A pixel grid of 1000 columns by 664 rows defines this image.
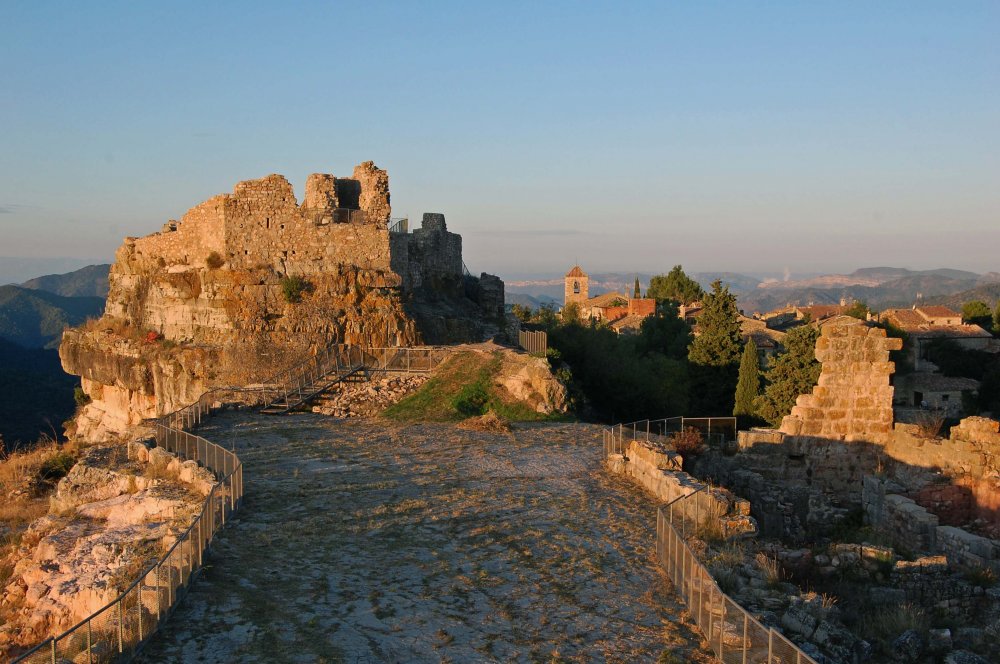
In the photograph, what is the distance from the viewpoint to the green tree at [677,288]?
90125mm

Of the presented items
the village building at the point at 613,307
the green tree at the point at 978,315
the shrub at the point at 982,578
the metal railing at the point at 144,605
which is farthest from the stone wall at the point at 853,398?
the green tree at the point at 978,315

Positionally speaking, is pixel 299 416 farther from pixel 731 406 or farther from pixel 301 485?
pixel 731 406

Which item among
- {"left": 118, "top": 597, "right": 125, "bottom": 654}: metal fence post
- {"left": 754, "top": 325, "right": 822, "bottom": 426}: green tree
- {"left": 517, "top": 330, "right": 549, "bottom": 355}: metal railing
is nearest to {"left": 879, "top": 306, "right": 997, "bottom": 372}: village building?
{"left": 754, "top": 325, "right": 822, "bottom": 426}: green tree

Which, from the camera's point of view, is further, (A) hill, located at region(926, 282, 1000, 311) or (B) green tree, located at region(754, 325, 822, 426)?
(A) hill, located at region(926, 282, 1000, 311)

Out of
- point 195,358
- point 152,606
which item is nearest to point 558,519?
point 152,606

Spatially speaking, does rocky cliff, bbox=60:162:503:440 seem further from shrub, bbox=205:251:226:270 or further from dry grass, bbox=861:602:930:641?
dry grass, bbox=861:602:930:641

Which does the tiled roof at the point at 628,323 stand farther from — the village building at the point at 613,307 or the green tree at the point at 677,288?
the green tree at the point at 677,288

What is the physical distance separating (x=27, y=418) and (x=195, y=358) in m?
43.8

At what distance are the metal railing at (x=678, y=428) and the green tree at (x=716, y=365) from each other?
14296mm

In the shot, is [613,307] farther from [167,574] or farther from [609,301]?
[167,574]

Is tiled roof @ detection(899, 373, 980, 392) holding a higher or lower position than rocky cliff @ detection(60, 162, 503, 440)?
lower

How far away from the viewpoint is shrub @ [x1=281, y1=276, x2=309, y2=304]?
2298 centimetres

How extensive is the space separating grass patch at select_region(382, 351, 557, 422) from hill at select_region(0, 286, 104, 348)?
97.6 meters

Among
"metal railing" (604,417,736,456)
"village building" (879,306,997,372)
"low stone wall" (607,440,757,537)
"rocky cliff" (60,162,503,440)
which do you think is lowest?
"village building" (879,306,997,372)
